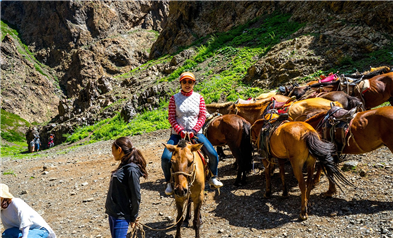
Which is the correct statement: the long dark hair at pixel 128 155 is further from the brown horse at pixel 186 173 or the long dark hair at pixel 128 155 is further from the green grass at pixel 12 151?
the green grass at pixel 12 151

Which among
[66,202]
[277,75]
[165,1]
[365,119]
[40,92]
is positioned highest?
[165,1]

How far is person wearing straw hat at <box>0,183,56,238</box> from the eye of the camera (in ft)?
11.5

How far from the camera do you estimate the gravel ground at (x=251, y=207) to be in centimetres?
475

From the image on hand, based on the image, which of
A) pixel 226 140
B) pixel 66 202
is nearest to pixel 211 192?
pixel 226 140

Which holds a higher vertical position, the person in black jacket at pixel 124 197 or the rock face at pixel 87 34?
the rock face at pixel 87 34

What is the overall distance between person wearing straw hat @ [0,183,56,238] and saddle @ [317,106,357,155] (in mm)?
5721

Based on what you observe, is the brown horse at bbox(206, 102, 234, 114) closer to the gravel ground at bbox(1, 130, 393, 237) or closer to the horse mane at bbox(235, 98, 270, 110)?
the horse mane at bbox(235, 98, 270, 110)

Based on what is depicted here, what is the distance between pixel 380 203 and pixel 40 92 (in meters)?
72.5

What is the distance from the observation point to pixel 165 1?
78812 millimetres

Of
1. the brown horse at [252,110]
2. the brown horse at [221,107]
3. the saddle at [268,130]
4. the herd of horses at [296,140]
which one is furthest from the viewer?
the brown horse at [221,107]

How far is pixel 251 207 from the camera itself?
590 centimetres

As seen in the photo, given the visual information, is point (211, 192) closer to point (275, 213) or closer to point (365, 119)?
point (275, 213)

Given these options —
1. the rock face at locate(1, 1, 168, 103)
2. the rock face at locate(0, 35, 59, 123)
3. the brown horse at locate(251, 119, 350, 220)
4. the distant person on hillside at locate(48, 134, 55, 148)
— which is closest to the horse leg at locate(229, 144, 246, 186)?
the brown horse at locate(251, 119, 350, 220)

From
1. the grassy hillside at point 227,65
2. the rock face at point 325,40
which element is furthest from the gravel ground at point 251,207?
the rock face at point 325,40
